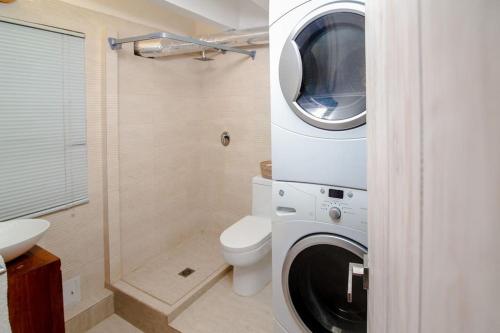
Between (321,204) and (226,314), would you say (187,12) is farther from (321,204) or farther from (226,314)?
(226,314)

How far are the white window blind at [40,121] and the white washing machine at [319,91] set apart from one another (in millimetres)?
1337

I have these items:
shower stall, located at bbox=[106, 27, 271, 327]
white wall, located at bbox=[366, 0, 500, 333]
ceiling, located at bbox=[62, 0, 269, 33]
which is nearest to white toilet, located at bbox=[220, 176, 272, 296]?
shower stall, located at bbox=[106, 27, 271, 327]

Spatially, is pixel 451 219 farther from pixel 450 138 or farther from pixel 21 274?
pixel 21 274

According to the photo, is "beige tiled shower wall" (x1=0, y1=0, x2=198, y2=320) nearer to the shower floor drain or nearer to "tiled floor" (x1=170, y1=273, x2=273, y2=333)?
the shower floor drain

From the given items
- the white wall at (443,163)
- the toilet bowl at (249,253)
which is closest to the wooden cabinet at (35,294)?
the toilet bowl at (249,253)

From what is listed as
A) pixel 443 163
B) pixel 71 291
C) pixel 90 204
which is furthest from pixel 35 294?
pixel 443 163

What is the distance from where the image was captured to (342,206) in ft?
4.25

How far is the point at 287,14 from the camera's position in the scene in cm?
132

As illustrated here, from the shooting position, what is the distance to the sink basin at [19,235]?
126 cm

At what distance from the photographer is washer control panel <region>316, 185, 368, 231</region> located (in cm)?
125

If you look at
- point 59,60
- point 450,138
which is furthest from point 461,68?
point 59,60

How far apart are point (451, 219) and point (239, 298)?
2.02 m

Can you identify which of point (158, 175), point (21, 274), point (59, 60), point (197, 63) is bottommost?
point (21, 274)

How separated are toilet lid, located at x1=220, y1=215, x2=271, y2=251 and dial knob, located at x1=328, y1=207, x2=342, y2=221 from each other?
808 millimetres
